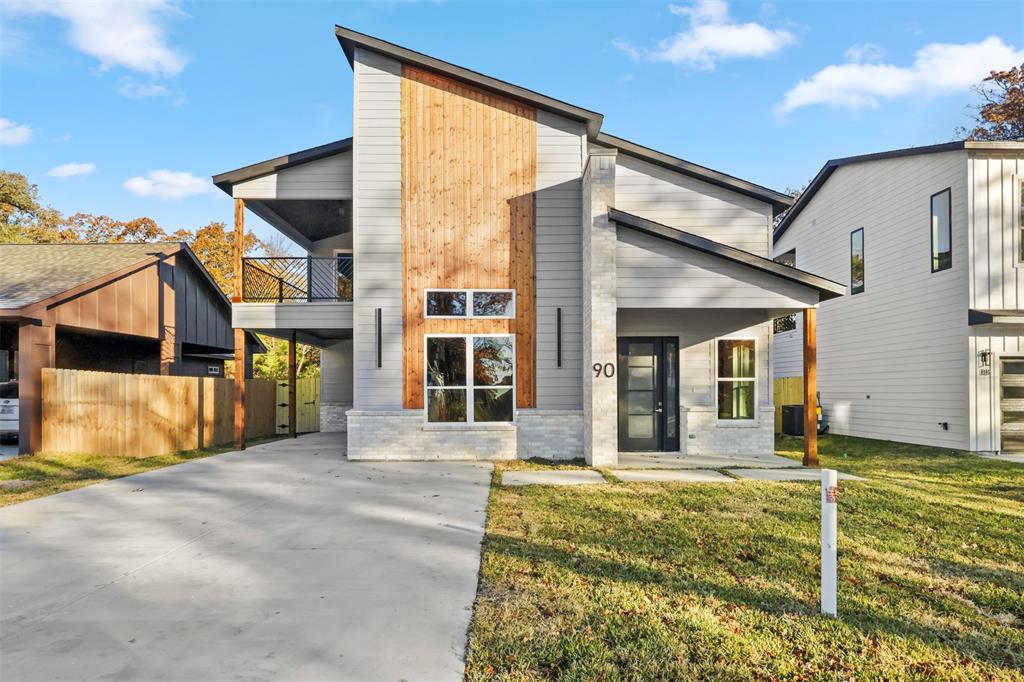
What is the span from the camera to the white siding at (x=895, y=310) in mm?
11719

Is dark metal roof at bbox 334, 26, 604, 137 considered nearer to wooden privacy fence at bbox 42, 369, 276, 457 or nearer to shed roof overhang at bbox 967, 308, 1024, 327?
wooden privacy fence at bbox 42, 369, 276, 457

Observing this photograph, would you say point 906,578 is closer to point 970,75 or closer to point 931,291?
point 931,291

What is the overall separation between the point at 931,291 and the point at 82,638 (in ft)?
48.7

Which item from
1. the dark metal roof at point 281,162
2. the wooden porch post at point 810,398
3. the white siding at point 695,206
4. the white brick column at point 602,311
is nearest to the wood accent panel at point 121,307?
the dark metal roof at point 281,162

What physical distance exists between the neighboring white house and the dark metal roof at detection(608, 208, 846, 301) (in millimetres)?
4122

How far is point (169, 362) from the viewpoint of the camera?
15.5 metres

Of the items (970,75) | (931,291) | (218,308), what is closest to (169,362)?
(218,308)

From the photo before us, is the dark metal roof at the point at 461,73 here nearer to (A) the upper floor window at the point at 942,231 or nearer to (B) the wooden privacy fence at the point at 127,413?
(A) the upper floor window at the point at 942,231

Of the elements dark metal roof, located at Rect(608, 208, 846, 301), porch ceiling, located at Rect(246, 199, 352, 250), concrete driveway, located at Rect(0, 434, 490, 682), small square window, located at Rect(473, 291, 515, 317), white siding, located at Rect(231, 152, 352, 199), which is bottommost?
concrete driveway, located at Rect(0, 434, 490, 682)

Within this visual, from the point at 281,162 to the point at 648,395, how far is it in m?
8.51

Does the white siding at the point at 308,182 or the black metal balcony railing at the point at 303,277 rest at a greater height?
the white siding at the point at 308,182

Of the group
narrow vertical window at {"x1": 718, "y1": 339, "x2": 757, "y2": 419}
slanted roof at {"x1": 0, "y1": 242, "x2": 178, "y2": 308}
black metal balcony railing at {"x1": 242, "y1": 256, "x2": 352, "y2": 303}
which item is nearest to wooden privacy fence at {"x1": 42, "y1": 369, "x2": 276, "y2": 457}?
slanted roof at {"x1": 0, "y1": 242, "x2": 178, "y2": 308}

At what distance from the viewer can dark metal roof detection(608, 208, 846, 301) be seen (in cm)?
945

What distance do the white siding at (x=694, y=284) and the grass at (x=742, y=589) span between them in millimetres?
3550
